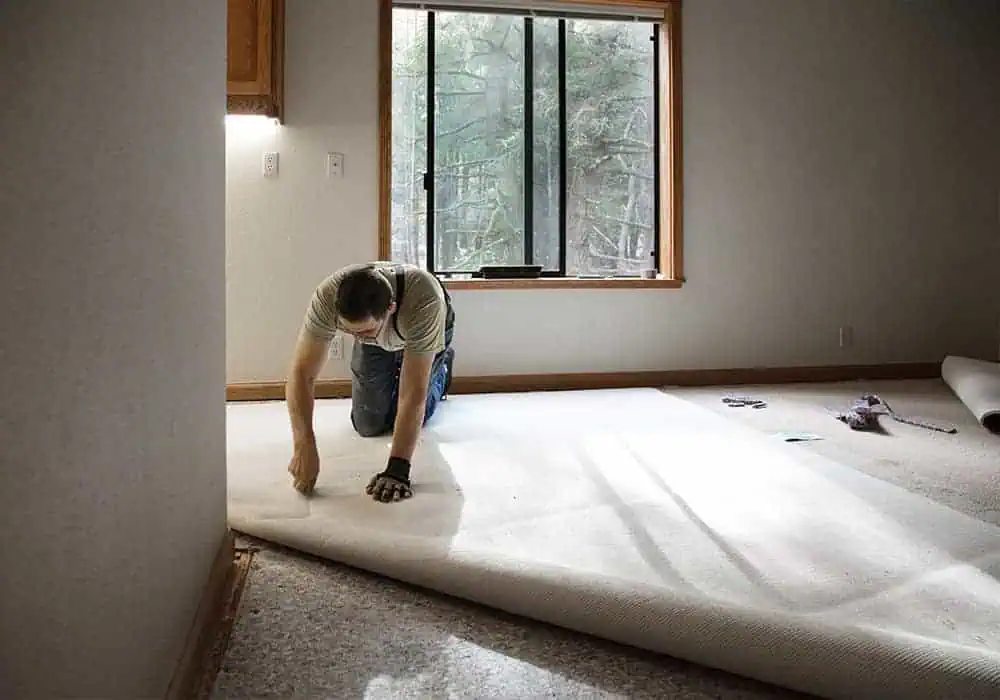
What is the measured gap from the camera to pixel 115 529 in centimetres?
75

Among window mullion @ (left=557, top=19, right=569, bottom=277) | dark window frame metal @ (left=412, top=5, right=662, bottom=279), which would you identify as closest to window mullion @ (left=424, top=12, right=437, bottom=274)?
dark window frame metal @ (left=412, top=5, right=662, bottom=279)

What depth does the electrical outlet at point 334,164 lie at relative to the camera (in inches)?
149

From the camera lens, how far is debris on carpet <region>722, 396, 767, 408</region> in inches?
138

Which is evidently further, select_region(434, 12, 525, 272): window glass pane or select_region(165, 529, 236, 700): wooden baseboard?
select_region(434, 12, 525, 272): window glass pane

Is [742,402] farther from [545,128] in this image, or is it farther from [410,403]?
[410,403]

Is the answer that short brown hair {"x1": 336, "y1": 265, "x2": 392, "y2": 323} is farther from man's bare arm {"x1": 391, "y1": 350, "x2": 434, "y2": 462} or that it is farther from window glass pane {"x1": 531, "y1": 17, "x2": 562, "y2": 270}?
window glass pane {"x1": 531, "y1": 17, "x2": 562, "y2": 270}

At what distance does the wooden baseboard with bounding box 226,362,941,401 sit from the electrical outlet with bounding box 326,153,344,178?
997mm

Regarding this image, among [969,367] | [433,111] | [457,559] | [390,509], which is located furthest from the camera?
[433,111]

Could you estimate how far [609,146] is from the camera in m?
4.19

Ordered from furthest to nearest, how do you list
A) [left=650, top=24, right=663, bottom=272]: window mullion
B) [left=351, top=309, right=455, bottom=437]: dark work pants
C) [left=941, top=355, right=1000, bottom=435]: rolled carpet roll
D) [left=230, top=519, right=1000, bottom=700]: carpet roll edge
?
[left=650, top=24, right=663, bottom=272]: window mullion → [left=941, top=355, right=1000, bottom=435]: rolled carpet roll → [left=351, top=309, right=455, bottom=437]: dark work pants → [left=230, top=519, right=1000, bottom=700]: carpet roll edge

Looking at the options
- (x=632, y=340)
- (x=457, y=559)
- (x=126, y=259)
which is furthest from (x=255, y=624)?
(x=632, y=340)

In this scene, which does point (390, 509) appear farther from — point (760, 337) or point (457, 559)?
point (760, 337)

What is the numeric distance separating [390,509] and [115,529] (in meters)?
1.13

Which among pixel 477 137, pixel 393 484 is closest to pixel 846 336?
pixel 477 137
